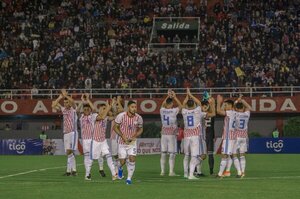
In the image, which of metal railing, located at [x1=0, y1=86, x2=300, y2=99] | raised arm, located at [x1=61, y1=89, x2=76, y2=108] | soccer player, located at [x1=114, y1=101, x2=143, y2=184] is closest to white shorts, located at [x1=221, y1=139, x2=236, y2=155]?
soccer player, located at [x1=114, y1=101, x2=143, y2=184]

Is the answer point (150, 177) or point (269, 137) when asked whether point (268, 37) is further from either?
point (150, 177)

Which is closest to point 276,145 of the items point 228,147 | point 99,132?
point 228,147

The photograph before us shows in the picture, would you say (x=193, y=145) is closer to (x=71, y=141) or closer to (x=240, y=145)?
(x=240, y=145)

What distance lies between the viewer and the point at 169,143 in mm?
24844

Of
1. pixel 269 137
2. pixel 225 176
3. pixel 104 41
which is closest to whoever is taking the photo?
pixel 225 176

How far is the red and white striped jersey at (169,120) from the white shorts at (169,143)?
0.14m

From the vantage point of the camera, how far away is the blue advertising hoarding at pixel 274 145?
149 feet

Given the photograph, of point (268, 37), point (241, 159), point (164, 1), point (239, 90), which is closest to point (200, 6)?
point (164, 1)

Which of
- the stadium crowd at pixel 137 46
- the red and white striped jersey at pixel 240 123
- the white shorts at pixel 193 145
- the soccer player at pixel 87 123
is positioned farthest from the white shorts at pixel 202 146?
the stadium crowd at pixel 137 46

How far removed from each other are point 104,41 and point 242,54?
32.4 ft

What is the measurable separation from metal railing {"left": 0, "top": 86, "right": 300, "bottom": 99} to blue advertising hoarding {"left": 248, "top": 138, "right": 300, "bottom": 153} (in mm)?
3123

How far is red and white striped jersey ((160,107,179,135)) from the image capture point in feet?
81.3

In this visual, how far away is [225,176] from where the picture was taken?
23.5 m

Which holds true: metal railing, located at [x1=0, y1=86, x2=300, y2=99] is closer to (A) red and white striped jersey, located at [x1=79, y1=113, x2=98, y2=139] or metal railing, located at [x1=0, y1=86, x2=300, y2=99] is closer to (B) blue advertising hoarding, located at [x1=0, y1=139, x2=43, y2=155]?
(B) blue advertising hoarding, located at [x1=0, y1=139, x2=43, y2=155]
